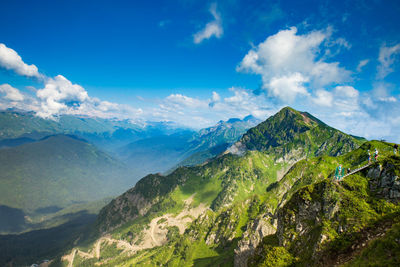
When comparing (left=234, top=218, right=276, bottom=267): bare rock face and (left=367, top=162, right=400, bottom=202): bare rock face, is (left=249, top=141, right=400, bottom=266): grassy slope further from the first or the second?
(left=234, top=218, right=276, bottom=267): bare rock face

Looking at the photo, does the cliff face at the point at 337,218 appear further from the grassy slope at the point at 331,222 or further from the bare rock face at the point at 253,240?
the bare rock face at the point at 253,240

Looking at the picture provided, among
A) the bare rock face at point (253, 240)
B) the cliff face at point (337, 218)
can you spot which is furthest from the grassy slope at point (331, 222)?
the bare rock face at point (253, 240)

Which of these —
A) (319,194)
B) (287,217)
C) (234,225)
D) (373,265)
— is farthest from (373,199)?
(234,225)

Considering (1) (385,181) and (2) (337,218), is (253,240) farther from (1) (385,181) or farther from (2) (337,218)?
(1) (385,181)

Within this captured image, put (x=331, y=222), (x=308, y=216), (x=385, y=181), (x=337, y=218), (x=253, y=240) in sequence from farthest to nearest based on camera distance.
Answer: (x=253, y=240) → (x=308, y=216) → (x=331, y=222) → (x=385, y=181) → (x=337, y=218)

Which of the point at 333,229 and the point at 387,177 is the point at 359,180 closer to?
the point at 387,177

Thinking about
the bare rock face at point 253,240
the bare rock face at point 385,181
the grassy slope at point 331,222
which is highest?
the bare rock face at point 385,181

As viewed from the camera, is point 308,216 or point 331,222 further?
point 308,216

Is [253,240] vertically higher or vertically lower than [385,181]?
lower

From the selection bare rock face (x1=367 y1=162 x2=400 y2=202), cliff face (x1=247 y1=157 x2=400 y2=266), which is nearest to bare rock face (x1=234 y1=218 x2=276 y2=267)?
cliff face (x1=247 y1=157 x2=400 y2=266)

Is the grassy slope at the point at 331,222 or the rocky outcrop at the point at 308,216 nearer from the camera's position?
the grassy slope at the point at 331,222

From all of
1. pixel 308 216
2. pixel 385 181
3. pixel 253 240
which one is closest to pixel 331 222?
pixel 308 216
